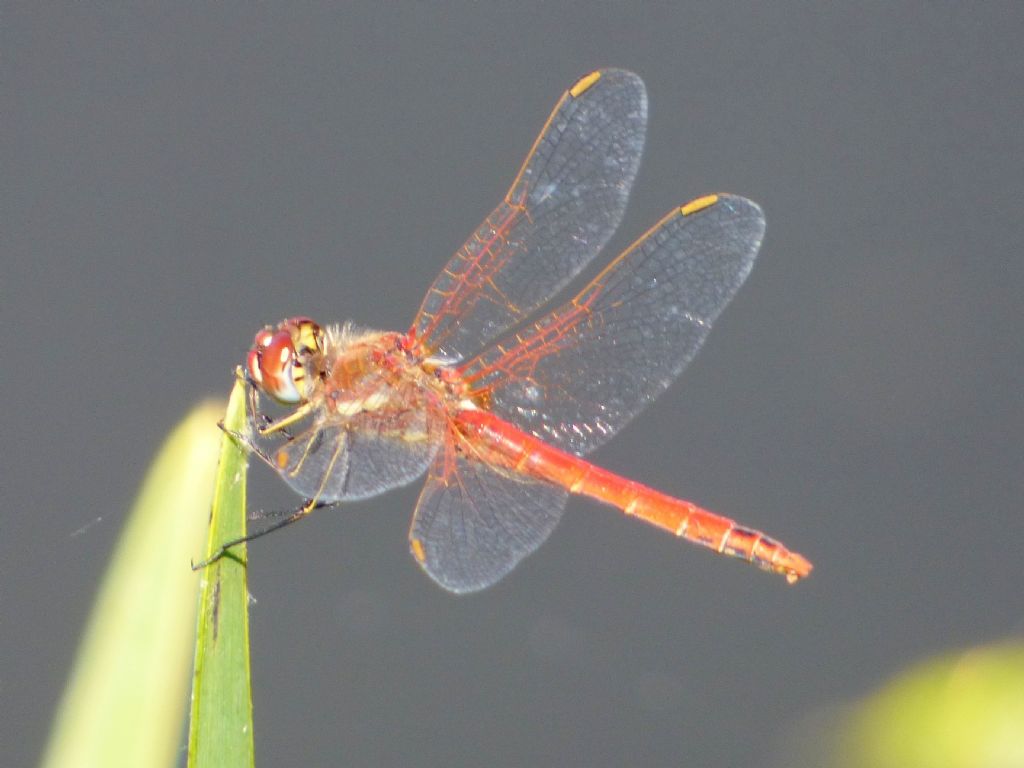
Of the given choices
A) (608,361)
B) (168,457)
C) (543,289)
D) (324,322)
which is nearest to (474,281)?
(543,289)

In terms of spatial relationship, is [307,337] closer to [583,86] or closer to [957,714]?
[583,86]

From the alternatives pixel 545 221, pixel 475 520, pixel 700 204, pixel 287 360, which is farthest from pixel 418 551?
pixel 700 204

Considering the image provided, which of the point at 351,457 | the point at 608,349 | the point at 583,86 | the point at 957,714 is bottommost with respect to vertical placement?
the point at 957,714

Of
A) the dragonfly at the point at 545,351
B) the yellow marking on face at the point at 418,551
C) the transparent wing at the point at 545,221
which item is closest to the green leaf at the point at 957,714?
the dragonfly at the point at 545,351

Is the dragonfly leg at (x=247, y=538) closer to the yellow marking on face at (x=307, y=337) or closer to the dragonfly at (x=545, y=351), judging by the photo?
the dragonfly at (x=545, y=351)

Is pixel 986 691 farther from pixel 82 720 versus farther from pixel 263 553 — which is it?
pixel 263 553

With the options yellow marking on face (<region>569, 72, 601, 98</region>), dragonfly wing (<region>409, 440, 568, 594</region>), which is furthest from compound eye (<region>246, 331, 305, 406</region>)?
yellow marking on face (<region>569, 72, 601, 98</region>)
